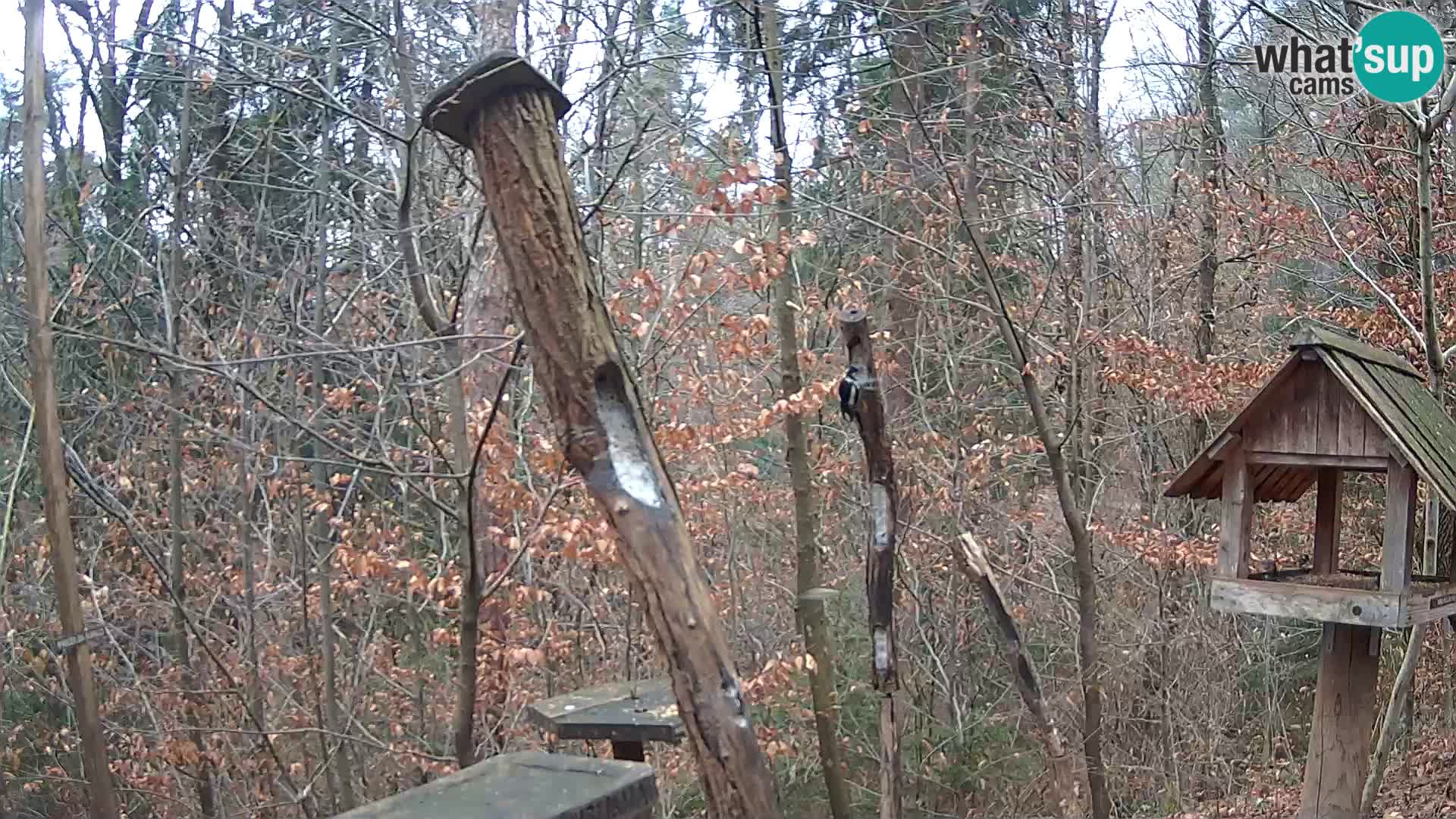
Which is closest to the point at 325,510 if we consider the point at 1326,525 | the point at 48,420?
the point at 48,420

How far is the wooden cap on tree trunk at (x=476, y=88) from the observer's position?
2.96 m

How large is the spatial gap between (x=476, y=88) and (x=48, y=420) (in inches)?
124

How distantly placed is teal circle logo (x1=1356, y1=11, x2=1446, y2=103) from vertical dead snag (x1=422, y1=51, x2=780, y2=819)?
152 inches

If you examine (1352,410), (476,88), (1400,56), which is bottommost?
(1352,410)

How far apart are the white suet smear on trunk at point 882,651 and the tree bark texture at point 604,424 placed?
1.07m

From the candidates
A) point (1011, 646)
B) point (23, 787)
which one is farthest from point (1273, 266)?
point (23, 787)

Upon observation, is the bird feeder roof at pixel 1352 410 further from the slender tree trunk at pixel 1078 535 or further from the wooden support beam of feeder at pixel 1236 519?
the slender tree trunk at pixel 1078 535

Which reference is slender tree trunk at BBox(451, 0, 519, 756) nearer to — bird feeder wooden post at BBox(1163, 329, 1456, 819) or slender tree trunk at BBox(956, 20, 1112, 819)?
slender tree trunk at BBox(956, 20, 1112, 819)

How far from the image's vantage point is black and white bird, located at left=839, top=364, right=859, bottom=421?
12.4ft

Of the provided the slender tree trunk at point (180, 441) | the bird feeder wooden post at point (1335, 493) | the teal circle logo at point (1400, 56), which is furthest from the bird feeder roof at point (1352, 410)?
the slender tree trunk at point (180, 441)

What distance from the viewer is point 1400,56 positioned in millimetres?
5289

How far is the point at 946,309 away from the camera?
8.95 m

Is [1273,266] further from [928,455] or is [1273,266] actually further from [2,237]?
[2,237]

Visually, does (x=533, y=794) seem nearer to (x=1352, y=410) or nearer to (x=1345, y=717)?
(x=1352, y=410)
